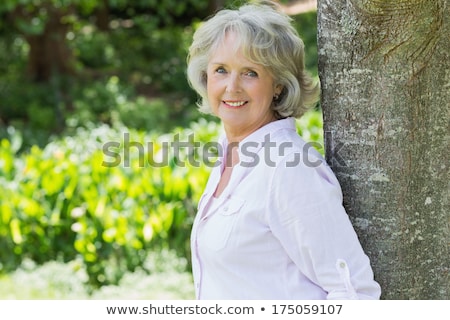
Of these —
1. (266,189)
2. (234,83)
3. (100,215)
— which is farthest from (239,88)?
(100,215)

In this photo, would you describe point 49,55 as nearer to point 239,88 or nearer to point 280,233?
point 239,88

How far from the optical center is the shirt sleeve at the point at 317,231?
200 centimetres

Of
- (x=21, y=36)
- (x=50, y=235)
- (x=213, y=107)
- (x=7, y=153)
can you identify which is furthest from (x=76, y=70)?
(x=213, y=107)

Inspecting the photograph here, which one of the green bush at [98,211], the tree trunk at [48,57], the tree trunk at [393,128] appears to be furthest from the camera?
the tree trunk at [48,57]

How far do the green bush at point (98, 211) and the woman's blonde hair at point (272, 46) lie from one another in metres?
2.85

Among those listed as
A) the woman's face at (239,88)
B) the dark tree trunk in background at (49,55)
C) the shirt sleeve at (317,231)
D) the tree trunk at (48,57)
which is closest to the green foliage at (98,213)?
the woman's face at (239,88)

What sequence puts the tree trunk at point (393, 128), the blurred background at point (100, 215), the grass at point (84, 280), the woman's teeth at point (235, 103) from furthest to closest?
the blurred background at point (100, 215) → the grass at point (84, 280) → the woman's teeth at point (235, 103) → the tree trunk at point (393, 128)

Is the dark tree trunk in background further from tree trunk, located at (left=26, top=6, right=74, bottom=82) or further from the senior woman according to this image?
the senior woman

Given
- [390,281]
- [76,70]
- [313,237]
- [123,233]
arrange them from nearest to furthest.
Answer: [313,237] → [390,281] → [123,233] → [76,70]

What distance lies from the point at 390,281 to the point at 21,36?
1098 cm

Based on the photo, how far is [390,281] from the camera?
7.57 feet

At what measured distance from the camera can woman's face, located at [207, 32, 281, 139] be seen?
88.3 inches

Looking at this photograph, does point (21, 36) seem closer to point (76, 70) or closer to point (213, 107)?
point (76, 70)

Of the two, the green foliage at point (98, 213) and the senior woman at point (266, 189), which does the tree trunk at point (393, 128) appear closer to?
the senior woman at point (266, 189)
